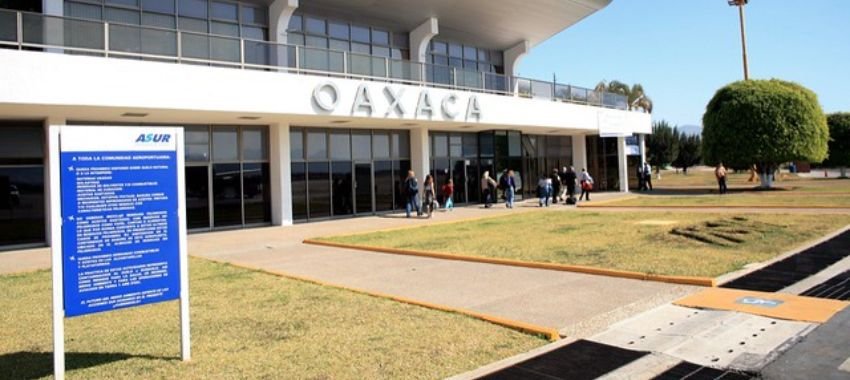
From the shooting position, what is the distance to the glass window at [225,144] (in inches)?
733

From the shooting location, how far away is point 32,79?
12719 millimetres

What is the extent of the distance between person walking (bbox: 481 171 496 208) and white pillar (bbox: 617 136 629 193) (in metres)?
11.6

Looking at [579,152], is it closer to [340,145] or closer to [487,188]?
[487,188]

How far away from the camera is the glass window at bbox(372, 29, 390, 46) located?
78.9ft

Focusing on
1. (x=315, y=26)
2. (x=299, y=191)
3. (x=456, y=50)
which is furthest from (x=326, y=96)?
(x=456, y=50)

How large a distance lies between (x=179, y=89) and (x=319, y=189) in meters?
7.23

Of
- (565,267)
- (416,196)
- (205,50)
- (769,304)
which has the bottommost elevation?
(769,304)

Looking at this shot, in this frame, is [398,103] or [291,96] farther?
[398,103]

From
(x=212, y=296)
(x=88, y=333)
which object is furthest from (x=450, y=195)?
(x=88, y=333)

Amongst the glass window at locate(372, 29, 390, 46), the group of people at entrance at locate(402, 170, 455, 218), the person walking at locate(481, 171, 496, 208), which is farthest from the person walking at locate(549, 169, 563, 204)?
the glass window at locate(372, 29, 390, 46)

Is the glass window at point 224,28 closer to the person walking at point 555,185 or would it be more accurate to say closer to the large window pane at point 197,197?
the large window pane at point 197,197

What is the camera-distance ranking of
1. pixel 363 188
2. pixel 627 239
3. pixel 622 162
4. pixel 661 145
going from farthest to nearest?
pixel 661 145 → pixel 622 162 → pixel 363 188 → pixel 627 239

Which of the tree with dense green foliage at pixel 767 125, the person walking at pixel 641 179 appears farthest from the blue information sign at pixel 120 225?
the person walking at pixel 641 179

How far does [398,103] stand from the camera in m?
19.5
